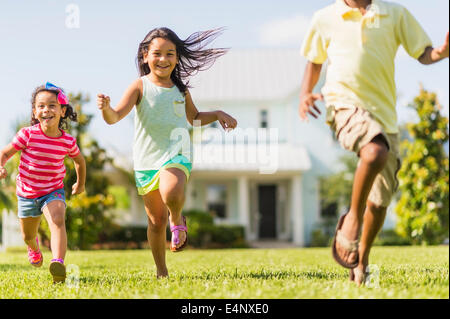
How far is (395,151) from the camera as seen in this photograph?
312cm

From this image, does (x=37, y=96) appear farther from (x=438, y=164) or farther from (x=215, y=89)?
(x=215, y=89)

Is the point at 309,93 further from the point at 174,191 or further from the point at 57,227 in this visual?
the point at 57,227

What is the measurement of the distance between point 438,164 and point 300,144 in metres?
8.45

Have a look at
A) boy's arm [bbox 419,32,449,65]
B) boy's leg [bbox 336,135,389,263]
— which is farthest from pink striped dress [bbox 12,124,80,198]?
boy's arm [bbox 419,32,449,65]

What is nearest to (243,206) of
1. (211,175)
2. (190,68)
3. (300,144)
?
(211,175)

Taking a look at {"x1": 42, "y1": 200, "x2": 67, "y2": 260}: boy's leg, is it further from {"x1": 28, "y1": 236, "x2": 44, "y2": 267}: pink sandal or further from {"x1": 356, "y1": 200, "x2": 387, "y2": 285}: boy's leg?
{"x1": 356, "y1": 200, "x2": 387, "y2": 285}: boy's leg

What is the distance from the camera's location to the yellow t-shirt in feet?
10.0

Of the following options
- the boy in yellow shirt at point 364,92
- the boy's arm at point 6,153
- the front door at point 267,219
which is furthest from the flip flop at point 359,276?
the front door at point 267,219

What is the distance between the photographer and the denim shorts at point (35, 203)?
393 cm

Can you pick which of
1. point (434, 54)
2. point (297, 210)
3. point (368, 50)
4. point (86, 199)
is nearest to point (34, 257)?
point (368, 50)

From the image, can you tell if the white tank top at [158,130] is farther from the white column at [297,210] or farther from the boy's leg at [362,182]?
the white column at [297,210]

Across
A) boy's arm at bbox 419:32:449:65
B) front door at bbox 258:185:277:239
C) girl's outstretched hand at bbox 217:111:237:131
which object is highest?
boy's arm at bbox 419:32:449:65

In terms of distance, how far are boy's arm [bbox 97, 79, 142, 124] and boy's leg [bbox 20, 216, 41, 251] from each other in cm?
114

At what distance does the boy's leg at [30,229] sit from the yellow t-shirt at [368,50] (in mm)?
2385
